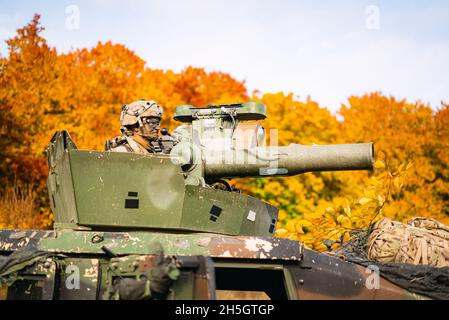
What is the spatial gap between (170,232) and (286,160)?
134cm

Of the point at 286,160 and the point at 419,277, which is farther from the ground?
the point at 286,160

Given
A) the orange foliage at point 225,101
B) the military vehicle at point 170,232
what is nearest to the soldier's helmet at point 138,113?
the military vehicle at point 170,232

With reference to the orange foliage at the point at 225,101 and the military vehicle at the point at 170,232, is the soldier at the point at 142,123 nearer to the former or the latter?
the military vehicle at the point at 170,232

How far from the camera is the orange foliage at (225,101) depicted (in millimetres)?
23531

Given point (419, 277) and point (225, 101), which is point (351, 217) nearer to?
point (419, 277)

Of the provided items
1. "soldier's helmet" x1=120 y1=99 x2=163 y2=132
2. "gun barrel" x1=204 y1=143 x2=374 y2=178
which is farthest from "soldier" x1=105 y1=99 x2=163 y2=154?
"gun barrel" x1=204 y1=143 x2=374 y2=178

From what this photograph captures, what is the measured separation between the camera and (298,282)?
573cm

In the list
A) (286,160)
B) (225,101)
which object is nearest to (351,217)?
(286,160)

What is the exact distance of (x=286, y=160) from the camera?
6.52m

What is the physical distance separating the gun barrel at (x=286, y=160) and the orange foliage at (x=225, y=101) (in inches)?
460

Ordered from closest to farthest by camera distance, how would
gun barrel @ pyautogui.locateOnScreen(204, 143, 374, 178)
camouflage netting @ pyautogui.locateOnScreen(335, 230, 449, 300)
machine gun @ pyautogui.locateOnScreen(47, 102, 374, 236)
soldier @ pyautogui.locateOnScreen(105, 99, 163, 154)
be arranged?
1. camouflage netting @ pyautogui.locateOnScreen(335, 230, 449, 300)
2. machine gun @ pyautogui.locateOnScreen(47, 102, 374, 236)
3. gun barrel @ pyautogui.locateOnScreen(204, 143, 374, 178)
4. soldier @ pyautogui.locateOnScreen(105, 99, 163, 154)

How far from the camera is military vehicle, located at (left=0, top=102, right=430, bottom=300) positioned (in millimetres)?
5359

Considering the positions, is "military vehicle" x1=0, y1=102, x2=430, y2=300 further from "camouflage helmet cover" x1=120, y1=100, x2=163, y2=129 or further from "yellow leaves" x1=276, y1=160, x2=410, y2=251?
"yellow leaves" x1=276, y1=160, x2=410, y2=251
